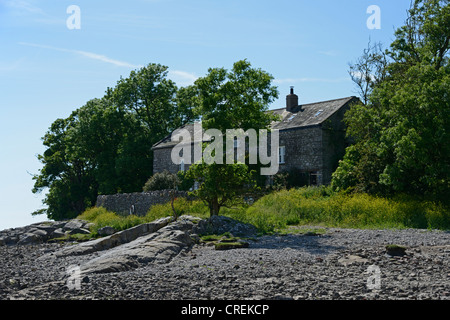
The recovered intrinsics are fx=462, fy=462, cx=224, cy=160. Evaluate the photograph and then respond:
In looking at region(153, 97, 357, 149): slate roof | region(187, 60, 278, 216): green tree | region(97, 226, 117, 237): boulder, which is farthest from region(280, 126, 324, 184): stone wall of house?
region(97, 226, 117, 237): boulder

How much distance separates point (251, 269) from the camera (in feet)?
36.6

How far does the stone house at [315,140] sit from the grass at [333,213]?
751cm

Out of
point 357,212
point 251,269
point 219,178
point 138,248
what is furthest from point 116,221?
point 251,269

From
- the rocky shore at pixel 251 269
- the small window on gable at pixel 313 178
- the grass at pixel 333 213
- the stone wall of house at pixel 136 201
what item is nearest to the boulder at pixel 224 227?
the rocky shore at pixel 251 269

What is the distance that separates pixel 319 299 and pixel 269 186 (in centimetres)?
2700

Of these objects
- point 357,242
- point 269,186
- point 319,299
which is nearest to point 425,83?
point 357,242

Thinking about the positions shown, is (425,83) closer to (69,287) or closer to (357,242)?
(357,242)

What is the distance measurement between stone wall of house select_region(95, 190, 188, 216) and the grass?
2.06 m

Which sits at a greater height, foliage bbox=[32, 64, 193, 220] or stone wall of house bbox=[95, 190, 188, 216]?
foliage bbox=[32, 64, 193, 220]

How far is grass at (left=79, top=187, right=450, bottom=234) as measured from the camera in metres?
20.2

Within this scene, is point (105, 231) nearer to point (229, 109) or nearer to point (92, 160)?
point (229, 109)

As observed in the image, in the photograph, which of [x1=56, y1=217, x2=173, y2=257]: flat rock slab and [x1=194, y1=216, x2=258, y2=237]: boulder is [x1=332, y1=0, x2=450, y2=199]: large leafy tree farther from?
[x1=56, y1=217, x2=173, y2=257]: flat rock slab

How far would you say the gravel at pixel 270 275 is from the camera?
340 inches

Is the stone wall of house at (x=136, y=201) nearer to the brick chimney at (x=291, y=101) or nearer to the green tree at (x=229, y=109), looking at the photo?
the green tree at (x=229, y=109)
